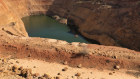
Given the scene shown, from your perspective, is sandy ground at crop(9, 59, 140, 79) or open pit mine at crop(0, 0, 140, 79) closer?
sandy ground at crop(9, 59, 140, 79)

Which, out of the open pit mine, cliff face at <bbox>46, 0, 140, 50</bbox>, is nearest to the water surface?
cliff face at <bbox>46, 0, 140, 50</bbox>

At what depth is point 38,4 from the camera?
6259 cm

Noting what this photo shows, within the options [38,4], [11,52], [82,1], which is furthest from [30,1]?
[11,52]

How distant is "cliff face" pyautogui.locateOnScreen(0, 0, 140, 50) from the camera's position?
2581 cm

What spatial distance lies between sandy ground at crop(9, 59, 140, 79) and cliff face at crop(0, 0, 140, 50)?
391 inches

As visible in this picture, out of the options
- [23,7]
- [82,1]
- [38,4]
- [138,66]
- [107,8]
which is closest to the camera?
[138,66]

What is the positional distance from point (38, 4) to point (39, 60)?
50.1m

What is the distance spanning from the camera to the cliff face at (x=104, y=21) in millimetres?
25812

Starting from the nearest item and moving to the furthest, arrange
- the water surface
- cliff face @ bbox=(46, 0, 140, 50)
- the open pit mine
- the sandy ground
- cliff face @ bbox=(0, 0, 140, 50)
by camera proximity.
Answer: the sandy ground < the open pit mine < cliff face @ bbox=(0, 0, 140, 50) < cliff face @ bbox=(46, 0, 140, 50) < the water surface

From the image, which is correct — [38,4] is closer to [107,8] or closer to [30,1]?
[30,1]

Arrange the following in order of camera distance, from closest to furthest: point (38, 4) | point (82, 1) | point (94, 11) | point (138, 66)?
point (138, 66)
point (94, 11)
point (82, 1)
point (38, 4)

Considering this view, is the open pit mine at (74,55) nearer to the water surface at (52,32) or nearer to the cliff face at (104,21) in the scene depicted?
the cliff face at (104,21)

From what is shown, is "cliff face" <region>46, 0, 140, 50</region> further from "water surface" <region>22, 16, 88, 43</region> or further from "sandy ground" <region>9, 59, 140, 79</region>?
"sandy ground" <region>9, 59, 140, 79</region>

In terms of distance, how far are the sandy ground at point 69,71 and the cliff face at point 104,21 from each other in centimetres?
992
